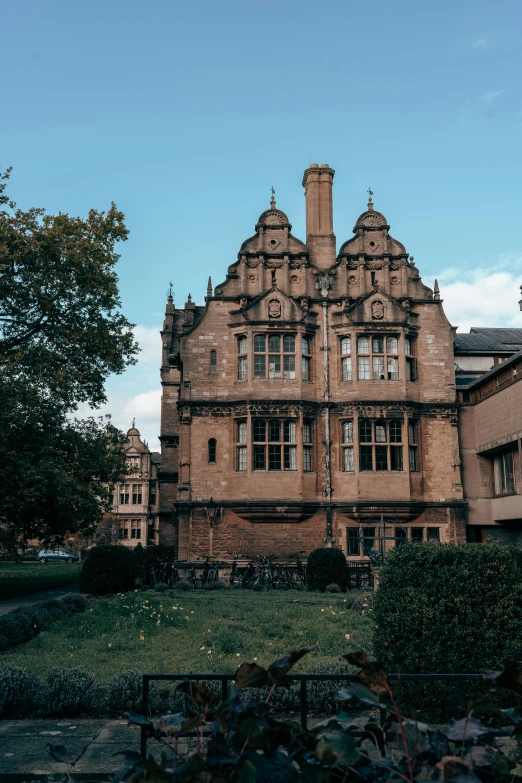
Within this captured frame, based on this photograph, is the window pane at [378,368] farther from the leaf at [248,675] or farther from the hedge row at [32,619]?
the leaf at [248,675]

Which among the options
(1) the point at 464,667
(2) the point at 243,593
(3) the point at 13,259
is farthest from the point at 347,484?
(1) the point at 464,667

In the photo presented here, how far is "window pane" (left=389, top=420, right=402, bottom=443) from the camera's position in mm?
32094

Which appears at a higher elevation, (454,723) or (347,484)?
(347,484)

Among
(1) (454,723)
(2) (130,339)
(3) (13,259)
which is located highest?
(3) (13,259)

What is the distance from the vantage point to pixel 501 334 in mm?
37906

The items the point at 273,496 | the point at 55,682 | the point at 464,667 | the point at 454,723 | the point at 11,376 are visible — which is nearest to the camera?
the point at 454,723

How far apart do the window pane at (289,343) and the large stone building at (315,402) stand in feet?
0.15

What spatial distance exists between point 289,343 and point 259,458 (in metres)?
5.52

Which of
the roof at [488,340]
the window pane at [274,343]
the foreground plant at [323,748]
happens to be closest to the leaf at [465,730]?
the foreground plant at [323,748]

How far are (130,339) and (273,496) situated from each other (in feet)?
32.5

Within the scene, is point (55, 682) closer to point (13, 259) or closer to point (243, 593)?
point (243, 593)

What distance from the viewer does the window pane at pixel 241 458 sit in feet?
105

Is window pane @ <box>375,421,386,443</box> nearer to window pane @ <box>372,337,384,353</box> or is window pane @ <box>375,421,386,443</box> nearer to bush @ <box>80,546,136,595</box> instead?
window pane @ <box>372,337,384,353</box>

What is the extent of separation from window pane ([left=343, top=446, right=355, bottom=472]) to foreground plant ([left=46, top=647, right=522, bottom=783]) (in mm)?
28420
